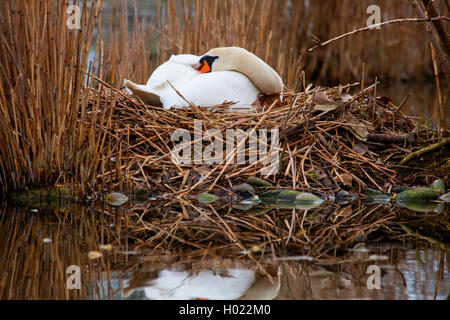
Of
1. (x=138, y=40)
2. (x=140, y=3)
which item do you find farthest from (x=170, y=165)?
(x=140, y=3)

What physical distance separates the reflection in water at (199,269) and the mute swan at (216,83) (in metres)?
1.64

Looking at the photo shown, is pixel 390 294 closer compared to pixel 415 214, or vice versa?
pixel 390 294

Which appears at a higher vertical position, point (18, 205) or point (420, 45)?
point (420, 45)

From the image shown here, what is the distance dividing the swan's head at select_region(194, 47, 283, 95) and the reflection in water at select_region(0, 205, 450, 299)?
190 centimetres

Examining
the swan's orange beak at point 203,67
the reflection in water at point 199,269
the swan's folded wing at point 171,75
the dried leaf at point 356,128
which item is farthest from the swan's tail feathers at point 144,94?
the reflection in water at point 199,269

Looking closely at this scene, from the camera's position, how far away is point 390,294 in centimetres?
195

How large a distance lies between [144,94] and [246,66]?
77cm

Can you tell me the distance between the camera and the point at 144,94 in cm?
421

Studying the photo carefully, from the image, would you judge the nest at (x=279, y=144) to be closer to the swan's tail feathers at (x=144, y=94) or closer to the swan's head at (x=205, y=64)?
the swan's tail feathers at (x=144, y=94)

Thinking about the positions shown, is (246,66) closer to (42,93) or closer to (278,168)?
(278,168)

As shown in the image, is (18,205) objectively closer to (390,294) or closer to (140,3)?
(390,294)

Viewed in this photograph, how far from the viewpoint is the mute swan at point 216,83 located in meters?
4.26
